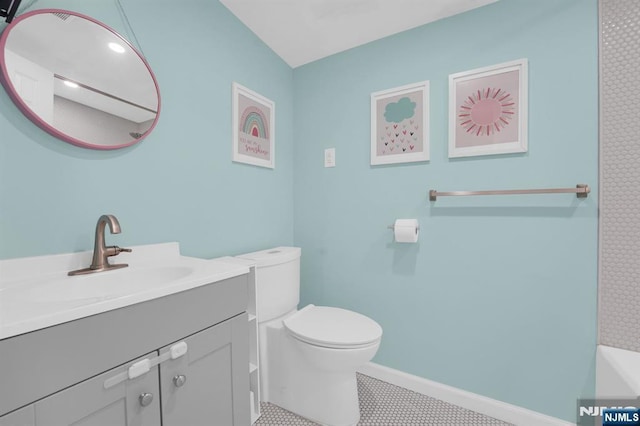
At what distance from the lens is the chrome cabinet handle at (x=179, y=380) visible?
2.73 feet

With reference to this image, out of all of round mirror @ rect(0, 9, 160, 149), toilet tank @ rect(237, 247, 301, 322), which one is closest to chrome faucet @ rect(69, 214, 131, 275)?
round mirror @ rect(0, 9, 160, 149)

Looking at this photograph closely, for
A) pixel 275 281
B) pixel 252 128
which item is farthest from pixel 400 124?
pixel 275 281

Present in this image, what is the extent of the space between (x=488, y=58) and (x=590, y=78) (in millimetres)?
451

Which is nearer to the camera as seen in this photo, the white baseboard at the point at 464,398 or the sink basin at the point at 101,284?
the sink basin at the point at 101,284

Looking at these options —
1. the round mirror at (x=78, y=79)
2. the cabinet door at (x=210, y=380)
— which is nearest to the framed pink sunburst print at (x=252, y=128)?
the round mirror at (x=78, y=79)

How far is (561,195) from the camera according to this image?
1.29 meters

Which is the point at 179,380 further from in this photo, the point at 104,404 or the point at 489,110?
the point at 489,110

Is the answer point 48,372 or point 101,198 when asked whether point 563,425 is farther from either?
point 101,198

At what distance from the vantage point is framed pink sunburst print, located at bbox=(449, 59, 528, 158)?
53.8 inches

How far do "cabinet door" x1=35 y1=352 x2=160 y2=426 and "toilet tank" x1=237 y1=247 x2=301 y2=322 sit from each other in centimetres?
68

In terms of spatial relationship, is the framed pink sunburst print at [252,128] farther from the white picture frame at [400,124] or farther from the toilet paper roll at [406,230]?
the toilet paper roll at [406,230]

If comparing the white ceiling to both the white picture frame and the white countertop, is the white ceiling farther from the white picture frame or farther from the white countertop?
the white countertop

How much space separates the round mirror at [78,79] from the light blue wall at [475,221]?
1.13 m

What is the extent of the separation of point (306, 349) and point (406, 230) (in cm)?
84
